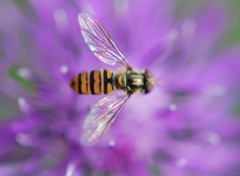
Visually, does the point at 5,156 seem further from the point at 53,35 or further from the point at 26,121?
the point at 53,35

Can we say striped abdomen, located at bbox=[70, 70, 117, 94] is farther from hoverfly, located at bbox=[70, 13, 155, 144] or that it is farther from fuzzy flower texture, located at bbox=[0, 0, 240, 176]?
fuzzy flower texture, located at bbox=[0, 0, 240, 176]

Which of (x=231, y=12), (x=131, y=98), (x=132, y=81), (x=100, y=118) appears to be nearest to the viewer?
(x=100, y=118)

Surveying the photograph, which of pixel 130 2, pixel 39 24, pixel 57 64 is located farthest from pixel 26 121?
pixel 130 2

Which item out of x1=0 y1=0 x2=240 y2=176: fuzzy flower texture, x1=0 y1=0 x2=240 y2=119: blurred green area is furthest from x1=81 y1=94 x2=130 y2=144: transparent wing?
x1=0 y1=0 x2=240 y2=119: blurred green area

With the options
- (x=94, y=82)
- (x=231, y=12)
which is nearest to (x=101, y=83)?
(x=94, y=82)

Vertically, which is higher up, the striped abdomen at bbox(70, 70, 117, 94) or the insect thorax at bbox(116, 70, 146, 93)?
the striped abdomen at bbox(70, 70, 117, 94)

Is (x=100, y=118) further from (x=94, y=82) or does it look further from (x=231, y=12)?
(x=231, y=12)
